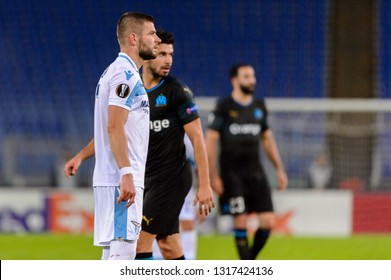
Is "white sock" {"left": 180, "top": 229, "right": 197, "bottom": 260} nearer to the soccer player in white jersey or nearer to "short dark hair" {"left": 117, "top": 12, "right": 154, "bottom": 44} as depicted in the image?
the soccer player in white jersey

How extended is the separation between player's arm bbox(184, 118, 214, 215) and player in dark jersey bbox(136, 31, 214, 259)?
0.38 feet

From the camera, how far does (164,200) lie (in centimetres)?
614

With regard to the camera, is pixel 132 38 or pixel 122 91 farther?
pixel 132 38

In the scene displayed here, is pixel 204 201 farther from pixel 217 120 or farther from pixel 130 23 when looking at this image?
pixel 217 120

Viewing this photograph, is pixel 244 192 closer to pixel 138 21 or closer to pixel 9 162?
pixel 138 21

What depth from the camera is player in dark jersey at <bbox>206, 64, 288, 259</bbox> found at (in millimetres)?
8508

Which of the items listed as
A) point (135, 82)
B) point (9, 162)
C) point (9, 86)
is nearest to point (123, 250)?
point (135, 82)

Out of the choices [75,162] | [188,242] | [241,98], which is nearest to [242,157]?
[241,98]

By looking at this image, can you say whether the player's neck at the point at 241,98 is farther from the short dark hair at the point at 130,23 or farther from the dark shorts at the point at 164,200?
the short dark hair at the point at 130,23

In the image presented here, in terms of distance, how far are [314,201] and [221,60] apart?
15.6 feet

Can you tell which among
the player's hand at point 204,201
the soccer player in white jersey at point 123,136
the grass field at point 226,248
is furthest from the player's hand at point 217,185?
the soccer player in white jersey at point 123,136

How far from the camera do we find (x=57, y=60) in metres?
18.2

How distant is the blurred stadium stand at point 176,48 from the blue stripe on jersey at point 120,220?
39.7 feet

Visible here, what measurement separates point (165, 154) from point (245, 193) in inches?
102
